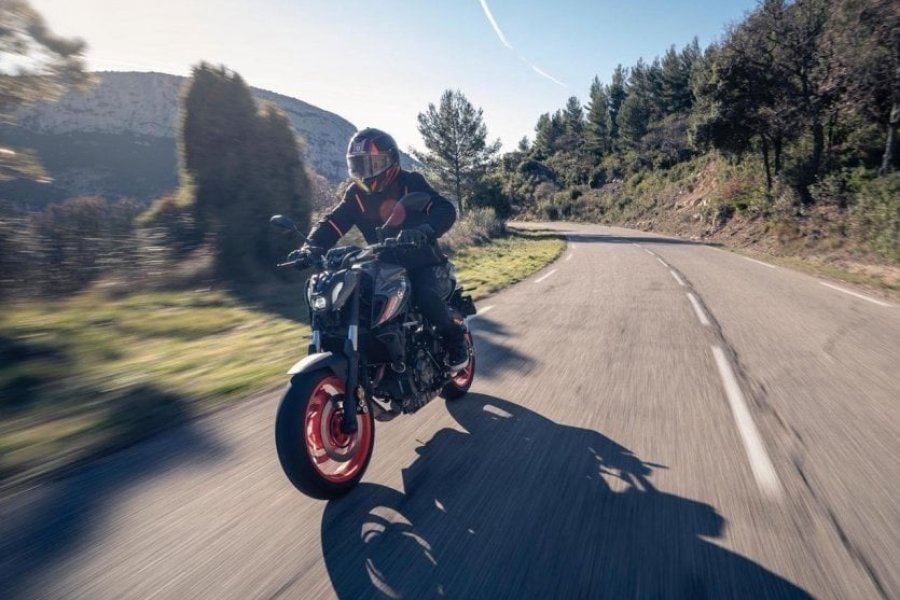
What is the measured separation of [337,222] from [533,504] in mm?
2720

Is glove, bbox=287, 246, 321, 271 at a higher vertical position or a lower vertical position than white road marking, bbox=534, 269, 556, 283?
higher

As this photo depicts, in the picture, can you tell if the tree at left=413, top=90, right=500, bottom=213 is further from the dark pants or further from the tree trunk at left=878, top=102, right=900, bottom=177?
the dark pants

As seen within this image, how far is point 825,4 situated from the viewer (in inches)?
795

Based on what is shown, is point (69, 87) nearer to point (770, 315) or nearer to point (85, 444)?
point (85, 444)

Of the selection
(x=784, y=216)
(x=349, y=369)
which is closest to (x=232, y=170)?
(x=349, y=369)

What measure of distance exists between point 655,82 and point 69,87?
6883cm

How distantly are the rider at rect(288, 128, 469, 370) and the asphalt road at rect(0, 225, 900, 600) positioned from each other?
87 cm

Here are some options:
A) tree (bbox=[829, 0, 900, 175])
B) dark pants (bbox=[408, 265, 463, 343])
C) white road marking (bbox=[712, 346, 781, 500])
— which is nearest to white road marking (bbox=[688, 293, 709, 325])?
white road marking (bbox=[712, 346, 781, 500])

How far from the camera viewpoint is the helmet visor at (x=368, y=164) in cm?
379

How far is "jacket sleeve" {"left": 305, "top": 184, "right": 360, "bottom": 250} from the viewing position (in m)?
4.04

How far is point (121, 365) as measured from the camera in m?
5.36

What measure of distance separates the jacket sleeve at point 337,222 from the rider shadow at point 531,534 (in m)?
1.90

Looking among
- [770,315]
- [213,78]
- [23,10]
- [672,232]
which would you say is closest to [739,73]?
[672,232]

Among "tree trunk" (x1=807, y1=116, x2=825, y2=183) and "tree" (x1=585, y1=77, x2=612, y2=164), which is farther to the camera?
"tree" (x1=585, y1=77, x2=612, y2=164)
